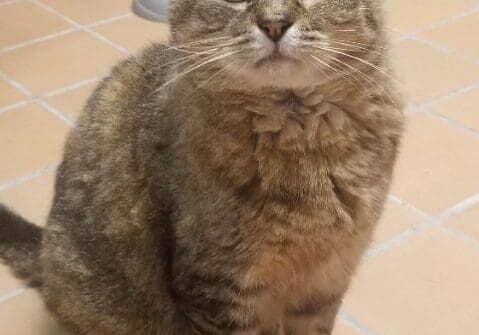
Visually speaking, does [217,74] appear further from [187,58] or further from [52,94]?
[52,94]

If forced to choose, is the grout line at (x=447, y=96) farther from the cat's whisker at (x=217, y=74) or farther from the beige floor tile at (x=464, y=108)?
the cat's whisker at (x=217, y=74)

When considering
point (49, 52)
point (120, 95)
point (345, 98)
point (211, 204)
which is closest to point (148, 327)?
point (211, 204)

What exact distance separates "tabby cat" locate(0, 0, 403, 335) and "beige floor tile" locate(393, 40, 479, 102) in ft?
3.19

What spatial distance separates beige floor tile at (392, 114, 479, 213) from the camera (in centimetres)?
174

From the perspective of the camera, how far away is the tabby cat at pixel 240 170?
1025 millimetres

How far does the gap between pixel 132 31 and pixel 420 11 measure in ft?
3.04

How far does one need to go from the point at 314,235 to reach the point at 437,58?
1.30m

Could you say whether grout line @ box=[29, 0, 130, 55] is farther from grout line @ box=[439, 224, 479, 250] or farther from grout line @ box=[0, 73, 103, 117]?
grout line @ box=[439, 224, 479, 250]

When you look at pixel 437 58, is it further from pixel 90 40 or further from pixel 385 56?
pixel 385 56

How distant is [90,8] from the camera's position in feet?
8.38

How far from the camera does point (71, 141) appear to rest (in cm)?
136

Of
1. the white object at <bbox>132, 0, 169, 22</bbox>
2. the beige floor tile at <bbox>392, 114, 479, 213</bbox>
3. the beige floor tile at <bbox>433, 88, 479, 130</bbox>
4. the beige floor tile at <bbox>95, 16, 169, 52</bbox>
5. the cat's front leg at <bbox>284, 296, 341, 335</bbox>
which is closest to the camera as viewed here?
the cat's front leg at <bbox>284, 296, 341, 335</bbox>

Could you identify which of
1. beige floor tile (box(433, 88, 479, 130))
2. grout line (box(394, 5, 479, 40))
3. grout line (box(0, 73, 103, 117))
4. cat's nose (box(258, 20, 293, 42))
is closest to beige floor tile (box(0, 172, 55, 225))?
grout line (box(0, 73, 103, 117))

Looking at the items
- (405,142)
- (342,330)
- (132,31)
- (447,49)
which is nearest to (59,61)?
(132,31)
